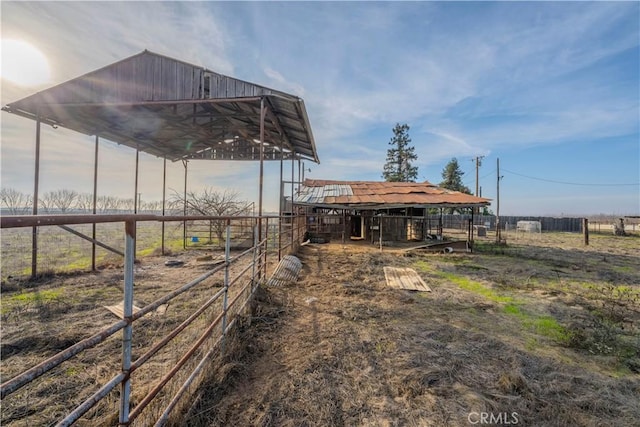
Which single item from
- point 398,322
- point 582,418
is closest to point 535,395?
point 582,418

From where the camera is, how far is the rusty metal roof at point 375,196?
1423cm

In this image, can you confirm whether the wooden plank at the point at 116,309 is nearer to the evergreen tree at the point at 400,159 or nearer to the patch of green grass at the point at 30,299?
the patch of green grass at the point at 30,299

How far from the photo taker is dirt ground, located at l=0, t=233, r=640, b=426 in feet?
8.45

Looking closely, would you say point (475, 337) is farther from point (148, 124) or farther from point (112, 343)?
point (148, 124)

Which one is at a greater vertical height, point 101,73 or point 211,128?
point 101,73

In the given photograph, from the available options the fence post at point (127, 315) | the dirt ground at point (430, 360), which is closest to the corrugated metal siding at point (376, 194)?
the dirt ground at point (430, 360)

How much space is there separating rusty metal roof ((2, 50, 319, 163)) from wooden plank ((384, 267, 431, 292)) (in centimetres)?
492

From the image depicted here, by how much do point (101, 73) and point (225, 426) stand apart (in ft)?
28.2

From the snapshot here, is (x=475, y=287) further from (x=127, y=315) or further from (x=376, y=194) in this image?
(x=376, y=194)

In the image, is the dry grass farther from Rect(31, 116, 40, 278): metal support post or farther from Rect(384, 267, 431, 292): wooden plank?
Rect(384, 267, 431, 292): wooden plank

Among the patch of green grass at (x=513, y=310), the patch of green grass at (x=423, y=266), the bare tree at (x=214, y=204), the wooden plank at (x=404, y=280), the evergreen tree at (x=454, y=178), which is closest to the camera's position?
the patch of green grass at (x=513, y=310)

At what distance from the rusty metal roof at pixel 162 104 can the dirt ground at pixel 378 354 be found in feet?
15.1

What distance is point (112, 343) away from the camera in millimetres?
3836

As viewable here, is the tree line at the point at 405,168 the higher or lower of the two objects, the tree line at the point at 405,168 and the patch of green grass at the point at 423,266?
the higher
